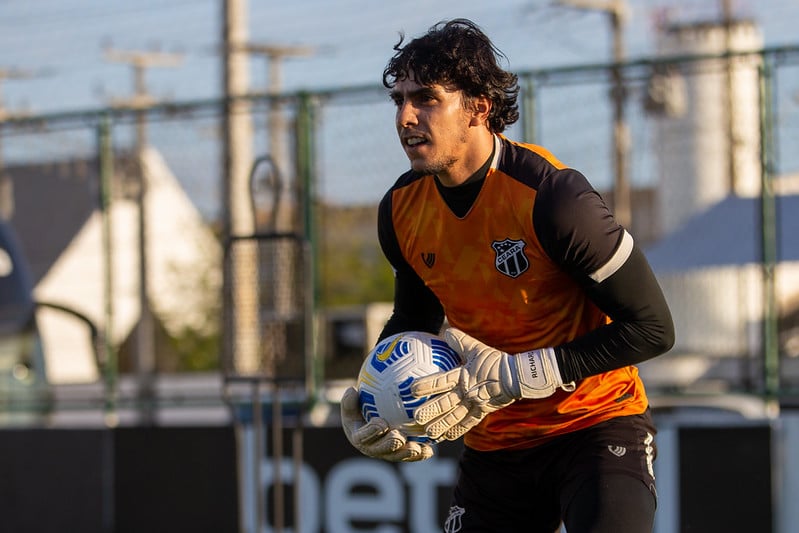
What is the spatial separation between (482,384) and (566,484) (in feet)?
1.50

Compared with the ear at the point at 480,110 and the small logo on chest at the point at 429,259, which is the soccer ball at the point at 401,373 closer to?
the small logo on chest at the point at 429,259

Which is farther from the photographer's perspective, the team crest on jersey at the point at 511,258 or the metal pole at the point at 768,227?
the metal pole at the point at 768,227

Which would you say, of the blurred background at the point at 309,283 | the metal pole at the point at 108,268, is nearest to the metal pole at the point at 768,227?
the blurred background at the point at 309,283

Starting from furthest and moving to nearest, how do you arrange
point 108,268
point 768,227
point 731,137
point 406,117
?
point 108,268
point 731,137
point 768,227
point 406,117

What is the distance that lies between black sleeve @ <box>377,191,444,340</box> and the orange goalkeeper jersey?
13 cm

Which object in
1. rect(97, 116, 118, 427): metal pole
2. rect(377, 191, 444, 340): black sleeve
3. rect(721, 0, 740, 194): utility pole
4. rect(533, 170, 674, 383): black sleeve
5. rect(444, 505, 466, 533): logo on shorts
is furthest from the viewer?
rect(97, 116, 118, 427): metal pole

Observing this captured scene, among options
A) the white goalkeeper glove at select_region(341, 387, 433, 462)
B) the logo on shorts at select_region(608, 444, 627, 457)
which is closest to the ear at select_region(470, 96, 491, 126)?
the white goalkeeper glove at select_region(341, 387, 433, 462)

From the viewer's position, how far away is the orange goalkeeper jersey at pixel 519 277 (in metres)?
4.05

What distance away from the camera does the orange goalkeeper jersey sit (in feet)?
13.3

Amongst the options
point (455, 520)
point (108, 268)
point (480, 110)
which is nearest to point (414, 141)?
point (480, 110)

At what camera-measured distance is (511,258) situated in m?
4.11

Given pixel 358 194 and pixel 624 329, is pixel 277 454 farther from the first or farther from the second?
pixel 624 329

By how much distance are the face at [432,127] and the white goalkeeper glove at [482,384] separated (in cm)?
56

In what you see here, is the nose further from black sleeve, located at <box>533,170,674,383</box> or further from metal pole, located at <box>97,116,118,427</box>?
metal pole, located at <box>97,116,118,427</box>
